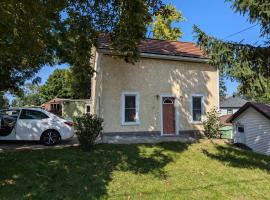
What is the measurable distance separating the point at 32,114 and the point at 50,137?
52.7 inches

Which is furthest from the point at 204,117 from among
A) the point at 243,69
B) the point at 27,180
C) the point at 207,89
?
the point at 27,180

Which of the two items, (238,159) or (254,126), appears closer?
(238,159)

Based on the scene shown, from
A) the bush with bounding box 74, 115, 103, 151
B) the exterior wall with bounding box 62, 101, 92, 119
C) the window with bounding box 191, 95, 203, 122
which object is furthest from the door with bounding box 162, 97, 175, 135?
the exterior wall with bounding box 62, 101, 92, 119

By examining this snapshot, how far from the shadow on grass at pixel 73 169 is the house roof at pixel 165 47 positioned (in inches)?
244

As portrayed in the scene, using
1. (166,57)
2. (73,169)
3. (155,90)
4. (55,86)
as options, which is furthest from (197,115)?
(55,86)

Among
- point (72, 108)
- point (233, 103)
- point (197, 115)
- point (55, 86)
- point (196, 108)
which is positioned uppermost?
point (55, 86)

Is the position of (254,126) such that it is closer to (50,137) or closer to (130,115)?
(130,115)

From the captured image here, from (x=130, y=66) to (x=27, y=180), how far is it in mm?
9664

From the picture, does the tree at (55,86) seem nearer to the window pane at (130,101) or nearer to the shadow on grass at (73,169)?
the window pane at (130,101)

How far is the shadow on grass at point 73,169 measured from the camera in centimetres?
723

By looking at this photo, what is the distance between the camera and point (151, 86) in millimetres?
16766

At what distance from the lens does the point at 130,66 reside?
1620 centimetres

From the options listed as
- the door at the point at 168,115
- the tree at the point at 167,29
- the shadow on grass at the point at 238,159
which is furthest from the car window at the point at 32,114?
the tree at the point at 167,29

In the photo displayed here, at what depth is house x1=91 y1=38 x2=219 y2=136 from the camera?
15.8 meters
